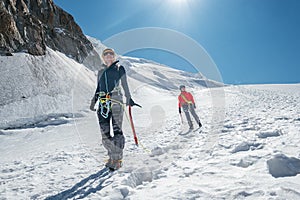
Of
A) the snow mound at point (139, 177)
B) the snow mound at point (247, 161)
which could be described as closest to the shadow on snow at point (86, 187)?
the snow mound at point (139, 177)

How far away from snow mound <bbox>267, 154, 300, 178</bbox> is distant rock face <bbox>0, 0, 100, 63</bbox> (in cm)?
2579

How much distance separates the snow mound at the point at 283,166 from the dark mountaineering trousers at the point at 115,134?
2746 mm

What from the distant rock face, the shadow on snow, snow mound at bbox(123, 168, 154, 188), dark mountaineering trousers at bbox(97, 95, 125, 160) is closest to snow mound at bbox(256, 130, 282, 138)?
snow mound at bbox(123, 168, 154, 188)

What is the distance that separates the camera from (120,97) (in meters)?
5.00

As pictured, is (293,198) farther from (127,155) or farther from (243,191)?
(127,155)

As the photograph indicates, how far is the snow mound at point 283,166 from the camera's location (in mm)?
3414

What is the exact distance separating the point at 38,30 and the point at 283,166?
35.6 meters

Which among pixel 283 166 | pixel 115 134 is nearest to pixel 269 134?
pixel 283 166

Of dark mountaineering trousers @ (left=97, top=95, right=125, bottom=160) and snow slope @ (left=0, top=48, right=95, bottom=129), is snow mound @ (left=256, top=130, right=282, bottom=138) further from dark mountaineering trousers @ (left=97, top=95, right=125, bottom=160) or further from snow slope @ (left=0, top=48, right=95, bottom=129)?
snow slope @ (left=0, top=48, right=95, bottom=129)

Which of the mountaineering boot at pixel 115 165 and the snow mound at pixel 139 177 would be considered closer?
the snow mound at pixel 139 177

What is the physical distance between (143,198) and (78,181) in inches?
60.3

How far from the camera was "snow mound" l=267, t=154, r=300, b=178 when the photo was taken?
3.41 m

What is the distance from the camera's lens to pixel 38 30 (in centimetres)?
3222

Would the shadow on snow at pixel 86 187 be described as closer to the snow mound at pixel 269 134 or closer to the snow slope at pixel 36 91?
the snow mound at pixel 269 134
